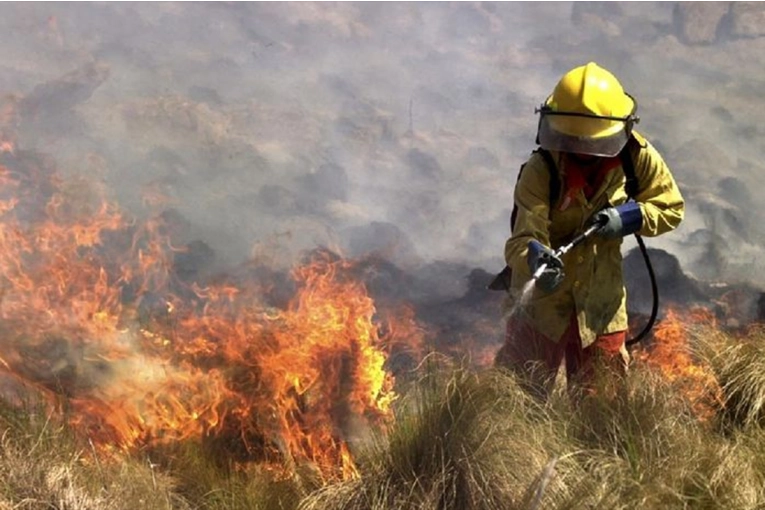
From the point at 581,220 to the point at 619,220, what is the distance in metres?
0.23

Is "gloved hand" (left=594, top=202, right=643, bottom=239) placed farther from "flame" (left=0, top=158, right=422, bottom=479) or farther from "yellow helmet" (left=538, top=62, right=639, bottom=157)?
"flame" (left=0, top=158, right=422, bottom=479)

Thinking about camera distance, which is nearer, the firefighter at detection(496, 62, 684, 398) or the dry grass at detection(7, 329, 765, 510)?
the dry grass at detection(7, 329, 765, 510)

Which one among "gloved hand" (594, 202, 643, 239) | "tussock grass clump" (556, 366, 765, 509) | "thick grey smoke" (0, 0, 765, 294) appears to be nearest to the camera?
"tussock grass clump" (556, 366, 765, 509)

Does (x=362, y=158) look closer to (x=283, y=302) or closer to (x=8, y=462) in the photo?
(x=283, y=302)

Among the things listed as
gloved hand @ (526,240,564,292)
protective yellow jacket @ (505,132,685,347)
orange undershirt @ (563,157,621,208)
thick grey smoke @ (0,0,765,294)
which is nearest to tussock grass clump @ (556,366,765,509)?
protective yellow jacket @ (505,132,685,347)

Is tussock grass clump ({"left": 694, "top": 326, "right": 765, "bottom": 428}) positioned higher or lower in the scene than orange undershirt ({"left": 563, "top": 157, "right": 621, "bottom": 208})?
lower

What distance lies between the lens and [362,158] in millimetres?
7410

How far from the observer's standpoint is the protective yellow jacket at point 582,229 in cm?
309

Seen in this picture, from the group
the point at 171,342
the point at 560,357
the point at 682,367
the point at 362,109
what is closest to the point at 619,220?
the point at 560,357

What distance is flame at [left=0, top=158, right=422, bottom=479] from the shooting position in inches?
154

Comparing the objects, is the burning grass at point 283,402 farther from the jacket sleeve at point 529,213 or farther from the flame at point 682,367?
the jacket sleeve at point 529,213

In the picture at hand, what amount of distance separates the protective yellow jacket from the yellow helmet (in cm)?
10

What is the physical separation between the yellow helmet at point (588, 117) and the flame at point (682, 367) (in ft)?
3.29

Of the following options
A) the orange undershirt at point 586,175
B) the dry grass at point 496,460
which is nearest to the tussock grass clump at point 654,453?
the dry grass at point 496,460
